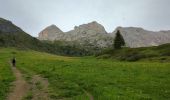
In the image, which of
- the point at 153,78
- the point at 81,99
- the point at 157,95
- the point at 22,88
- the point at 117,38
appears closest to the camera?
the point at 81,99

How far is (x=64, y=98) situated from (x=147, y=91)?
8.48 metres

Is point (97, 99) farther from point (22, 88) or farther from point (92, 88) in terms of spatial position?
point (22, 88)

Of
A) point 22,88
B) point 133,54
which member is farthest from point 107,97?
point 133,54

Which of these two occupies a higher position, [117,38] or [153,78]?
[117,38]

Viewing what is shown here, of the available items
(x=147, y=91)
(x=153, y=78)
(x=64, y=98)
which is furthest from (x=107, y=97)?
(x=153, y=78)

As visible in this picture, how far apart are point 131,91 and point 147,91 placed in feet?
6.44

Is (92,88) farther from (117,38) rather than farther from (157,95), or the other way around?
(117,38)

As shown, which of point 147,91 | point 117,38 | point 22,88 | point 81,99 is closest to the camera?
point 81,99

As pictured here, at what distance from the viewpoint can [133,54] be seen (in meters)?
108

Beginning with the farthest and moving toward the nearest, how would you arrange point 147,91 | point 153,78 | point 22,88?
1. point 153,78
2. point 22,88
3. point 147,91

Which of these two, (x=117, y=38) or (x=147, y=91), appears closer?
(x=147, y=91)

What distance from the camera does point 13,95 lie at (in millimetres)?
30438

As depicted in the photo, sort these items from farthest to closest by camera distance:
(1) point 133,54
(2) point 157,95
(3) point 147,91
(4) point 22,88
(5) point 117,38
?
(5) point 117,38 < (1) point 133,54 < (4) point 22,88 < (3) point 147,91 < (2) point 157,95

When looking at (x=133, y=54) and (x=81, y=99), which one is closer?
(x=81, y=99)
